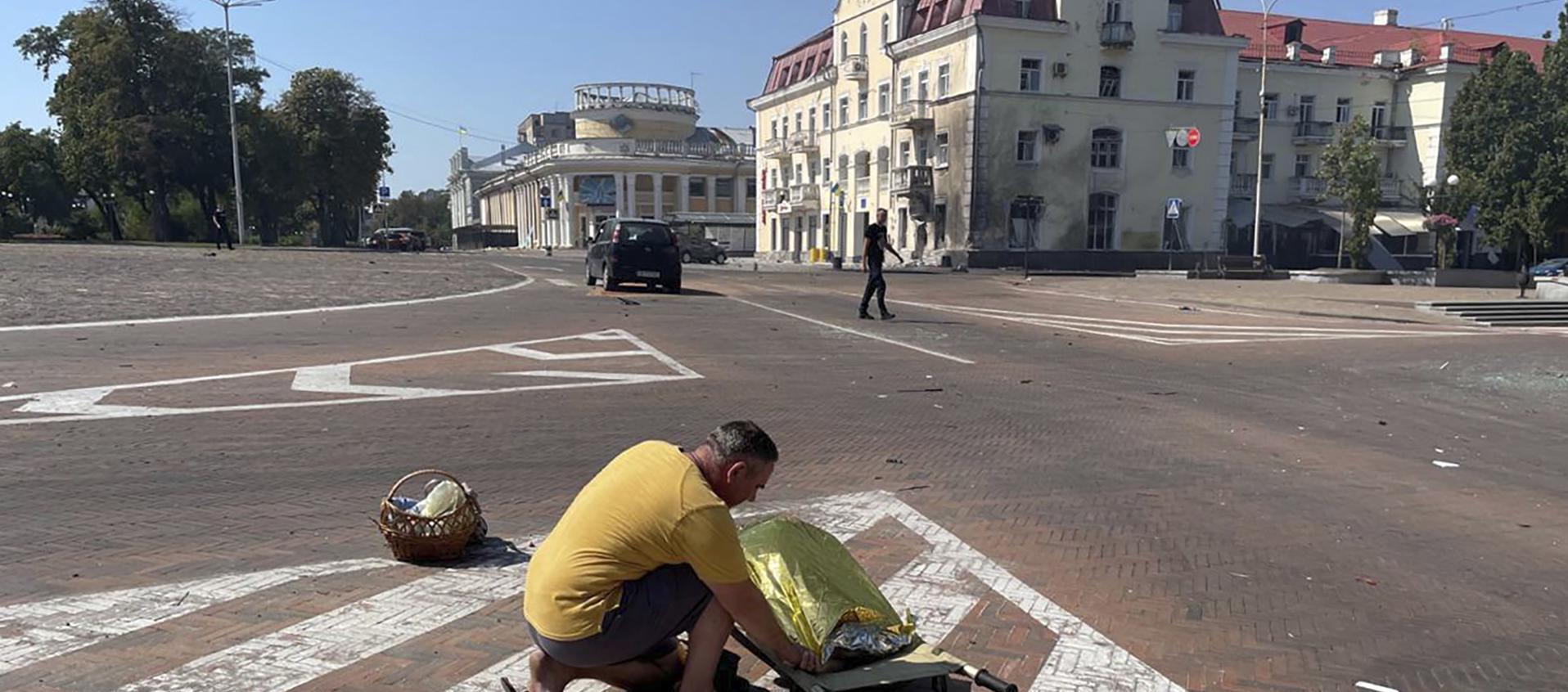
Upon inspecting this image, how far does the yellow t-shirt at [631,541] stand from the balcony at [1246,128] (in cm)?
5616

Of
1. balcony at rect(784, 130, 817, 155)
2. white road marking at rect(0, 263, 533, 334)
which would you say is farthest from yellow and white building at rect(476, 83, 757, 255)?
white road marking at rect(0, 263, 533, 334)

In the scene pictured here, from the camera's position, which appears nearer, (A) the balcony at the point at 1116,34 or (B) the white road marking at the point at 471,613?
(B) the white road marking at the point at 471,613

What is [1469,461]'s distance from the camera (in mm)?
8109

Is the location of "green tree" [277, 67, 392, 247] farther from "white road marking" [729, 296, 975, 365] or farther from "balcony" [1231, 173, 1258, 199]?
"balcony" [1231, 173, 1258, 199]

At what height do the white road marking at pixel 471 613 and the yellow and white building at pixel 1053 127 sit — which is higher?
the yellow and white building at pixel 1053 127

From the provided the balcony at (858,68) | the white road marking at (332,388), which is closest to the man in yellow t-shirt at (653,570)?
the white road marking at (332,388)

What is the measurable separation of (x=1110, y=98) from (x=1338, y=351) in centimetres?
3371

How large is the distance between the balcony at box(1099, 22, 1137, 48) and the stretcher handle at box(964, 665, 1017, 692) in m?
46.5

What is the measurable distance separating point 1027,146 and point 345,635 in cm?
4489

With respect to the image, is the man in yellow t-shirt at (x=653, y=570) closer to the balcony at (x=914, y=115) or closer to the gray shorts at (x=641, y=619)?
the gray shorts at (x=641, y=619)

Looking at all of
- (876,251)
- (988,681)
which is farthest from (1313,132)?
(988,681)

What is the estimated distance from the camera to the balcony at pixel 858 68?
53344mm

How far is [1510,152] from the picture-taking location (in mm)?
45406

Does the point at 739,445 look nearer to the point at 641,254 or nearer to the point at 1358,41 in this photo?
the point at 641,254
